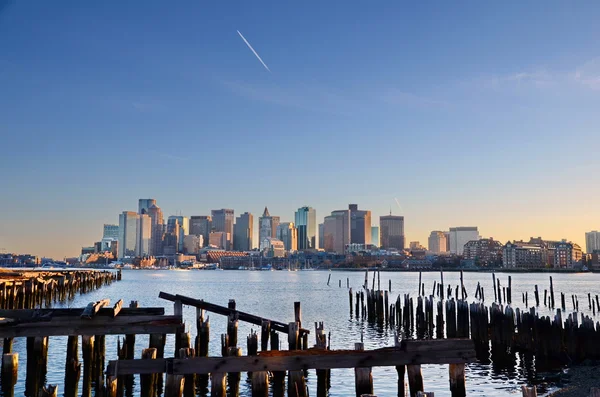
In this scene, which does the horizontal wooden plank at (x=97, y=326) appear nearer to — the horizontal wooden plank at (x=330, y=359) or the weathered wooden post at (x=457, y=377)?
the horizontal wooden plank at (x=330, y=359)

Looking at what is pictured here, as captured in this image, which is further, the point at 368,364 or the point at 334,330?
the point at 334,330

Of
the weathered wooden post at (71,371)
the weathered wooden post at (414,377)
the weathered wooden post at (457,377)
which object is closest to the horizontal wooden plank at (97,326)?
the weathered wooden post at (71,371)

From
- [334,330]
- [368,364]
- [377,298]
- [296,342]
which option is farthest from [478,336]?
[368,364]

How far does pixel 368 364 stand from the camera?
42.3 feet

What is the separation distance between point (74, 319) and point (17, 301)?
2940 cm

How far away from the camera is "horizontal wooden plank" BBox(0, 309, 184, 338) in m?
17.0

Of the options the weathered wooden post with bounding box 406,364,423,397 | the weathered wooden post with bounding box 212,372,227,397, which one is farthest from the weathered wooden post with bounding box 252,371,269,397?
the weathered wooden post with bounding box 406,364,423,397

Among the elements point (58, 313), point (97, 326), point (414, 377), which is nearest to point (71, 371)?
point (97, 326)

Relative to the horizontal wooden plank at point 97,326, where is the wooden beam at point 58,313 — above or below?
above

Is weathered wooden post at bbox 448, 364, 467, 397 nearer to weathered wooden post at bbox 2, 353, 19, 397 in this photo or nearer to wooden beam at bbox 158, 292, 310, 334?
wooden beam at bbox 158, 292, 310, 334

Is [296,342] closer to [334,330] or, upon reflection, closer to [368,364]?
[368,364]

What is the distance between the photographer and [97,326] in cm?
1798

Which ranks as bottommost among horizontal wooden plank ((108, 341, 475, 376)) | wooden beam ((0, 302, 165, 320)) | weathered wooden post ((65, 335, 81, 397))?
weathered wooden post ((65, 335, 81, 397))

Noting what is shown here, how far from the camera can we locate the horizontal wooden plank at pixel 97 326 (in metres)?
17.0
